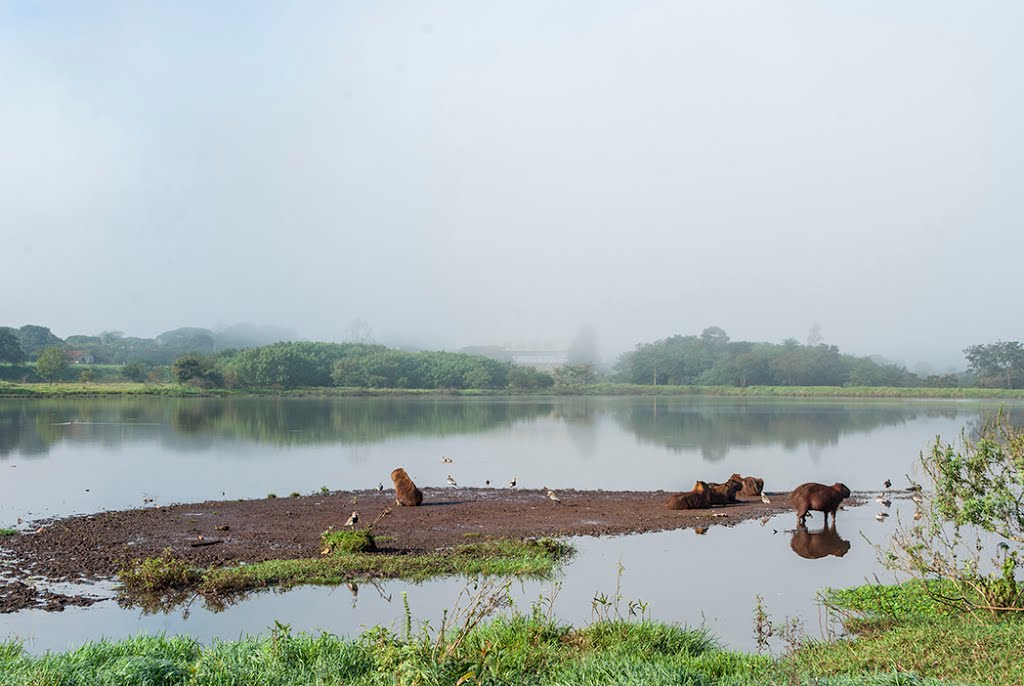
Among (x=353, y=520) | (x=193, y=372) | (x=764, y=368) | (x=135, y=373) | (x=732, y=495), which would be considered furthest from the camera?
(x=764, y=368)

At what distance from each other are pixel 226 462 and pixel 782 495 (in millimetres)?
15911

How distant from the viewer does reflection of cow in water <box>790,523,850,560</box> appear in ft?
44.1

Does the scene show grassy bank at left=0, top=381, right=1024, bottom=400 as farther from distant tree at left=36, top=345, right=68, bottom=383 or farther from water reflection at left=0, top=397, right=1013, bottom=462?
water reflection at left=0, top=397, right=1013, bottom=462

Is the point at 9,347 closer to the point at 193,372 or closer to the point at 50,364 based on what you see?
the point at 50,364

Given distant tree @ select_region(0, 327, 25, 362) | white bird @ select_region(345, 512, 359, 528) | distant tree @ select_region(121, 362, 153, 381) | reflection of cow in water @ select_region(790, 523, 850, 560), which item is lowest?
reflection of cow in water @ select_region(790, 523, 850, 560)

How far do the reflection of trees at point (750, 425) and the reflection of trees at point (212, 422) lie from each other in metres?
7.69

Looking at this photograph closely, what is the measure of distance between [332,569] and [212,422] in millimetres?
34143

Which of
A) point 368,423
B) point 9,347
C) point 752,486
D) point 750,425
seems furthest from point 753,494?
point 9,347

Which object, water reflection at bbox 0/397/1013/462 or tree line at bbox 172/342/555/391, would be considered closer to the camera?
water reflection at bbox 0/397/1013/462

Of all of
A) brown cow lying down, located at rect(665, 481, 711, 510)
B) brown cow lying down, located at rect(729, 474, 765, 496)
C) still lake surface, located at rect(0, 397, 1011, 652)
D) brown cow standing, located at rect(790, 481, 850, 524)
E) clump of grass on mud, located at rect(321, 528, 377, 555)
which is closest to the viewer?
still lake surface, located at rect(0, 397, 1011, 652)

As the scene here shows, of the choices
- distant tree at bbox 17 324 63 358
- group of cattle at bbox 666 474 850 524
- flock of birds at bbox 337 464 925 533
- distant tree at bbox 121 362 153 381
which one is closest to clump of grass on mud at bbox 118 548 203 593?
flock of birds at bbox 337 464 925 533

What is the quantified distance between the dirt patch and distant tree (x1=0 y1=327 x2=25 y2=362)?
77.2 m

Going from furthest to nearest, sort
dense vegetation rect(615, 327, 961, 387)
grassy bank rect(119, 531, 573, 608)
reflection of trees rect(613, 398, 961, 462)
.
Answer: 1. dense vegetation rect(615, 327, 961, 387)
2. reflection of trees rect(613, 398, 961, 462)
3. grassy bank rect(119, 531, 573, 608)

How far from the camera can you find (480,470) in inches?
983
